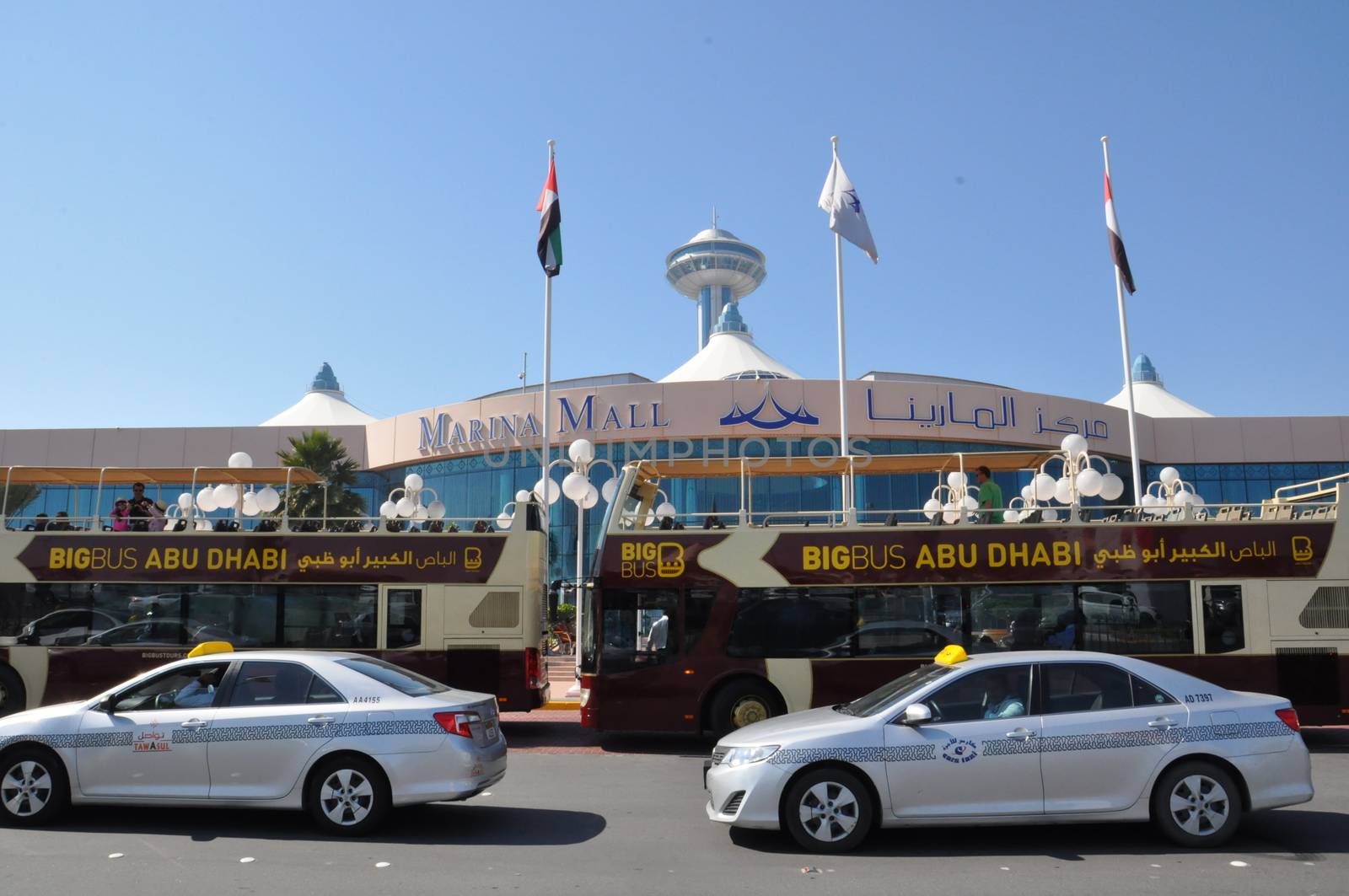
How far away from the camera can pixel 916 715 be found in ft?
22.0

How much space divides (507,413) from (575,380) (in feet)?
24.3

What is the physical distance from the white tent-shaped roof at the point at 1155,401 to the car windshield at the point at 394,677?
4122 cm

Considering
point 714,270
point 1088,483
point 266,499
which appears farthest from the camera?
point 714,270

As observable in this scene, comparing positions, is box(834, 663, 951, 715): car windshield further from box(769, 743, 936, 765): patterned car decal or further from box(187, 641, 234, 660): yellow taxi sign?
box(187, 641, 234, 660): yellow taxi sign

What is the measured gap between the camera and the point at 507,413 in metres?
33.7

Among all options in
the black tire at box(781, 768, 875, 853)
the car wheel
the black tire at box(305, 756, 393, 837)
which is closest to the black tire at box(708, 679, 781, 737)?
the car wheel

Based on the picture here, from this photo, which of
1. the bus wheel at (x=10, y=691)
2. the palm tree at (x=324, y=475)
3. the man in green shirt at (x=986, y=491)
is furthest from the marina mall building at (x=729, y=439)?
the bus wheel at (x=10, y=691)

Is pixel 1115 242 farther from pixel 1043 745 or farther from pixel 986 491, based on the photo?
pixel 1043 745

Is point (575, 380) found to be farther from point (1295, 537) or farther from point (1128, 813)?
point (1128, 813)

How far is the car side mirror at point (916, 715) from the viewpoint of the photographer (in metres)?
6.70

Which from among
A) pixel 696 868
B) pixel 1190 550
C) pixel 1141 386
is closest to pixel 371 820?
pixel 696 868

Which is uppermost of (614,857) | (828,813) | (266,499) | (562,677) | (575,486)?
(575,486)

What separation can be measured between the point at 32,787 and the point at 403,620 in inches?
237

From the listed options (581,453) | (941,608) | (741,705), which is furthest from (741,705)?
(581,453)
